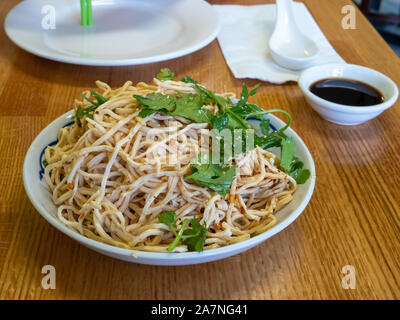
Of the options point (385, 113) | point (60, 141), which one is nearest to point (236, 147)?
point (60, 141)

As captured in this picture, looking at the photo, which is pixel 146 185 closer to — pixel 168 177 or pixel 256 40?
pixel 168 177

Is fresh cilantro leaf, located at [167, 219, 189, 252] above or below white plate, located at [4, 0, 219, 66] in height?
above

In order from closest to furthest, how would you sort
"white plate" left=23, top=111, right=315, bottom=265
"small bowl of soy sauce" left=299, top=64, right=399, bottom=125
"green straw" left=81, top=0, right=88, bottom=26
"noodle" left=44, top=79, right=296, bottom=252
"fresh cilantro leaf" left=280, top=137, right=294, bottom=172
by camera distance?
"white plate" left=23, top=111, right=315, bottom=265 < "noodle" left=44, top=79, right=296, bottom=252 < "fresh cilantro leaf" left=280, top=137, right=294, bottom=172 < "small bowl of soy sauce" left=299, top=64, right=399, bottom=125 < "green straw" left=81, top=0, right=88, bottom=26

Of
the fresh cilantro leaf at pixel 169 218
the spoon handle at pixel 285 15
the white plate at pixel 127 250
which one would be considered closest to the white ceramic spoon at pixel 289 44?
the spoon handle at pixel 285 15

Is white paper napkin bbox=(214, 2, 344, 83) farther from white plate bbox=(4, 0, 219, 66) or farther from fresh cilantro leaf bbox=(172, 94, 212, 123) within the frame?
fresh cilantro leaf bbox=(172, 94, 212, 123)

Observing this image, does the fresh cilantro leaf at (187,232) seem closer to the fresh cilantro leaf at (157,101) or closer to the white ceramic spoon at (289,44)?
the fresh cilantro leaf at (157,101)

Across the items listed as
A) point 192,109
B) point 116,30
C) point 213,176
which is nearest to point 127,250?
point 213,176

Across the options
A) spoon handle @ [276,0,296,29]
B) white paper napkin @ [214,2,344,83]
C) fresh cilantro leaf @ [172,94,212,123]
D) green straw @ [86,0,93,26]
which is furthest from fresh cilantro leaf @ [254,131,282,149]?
green straw @ [86,0,93,26]
